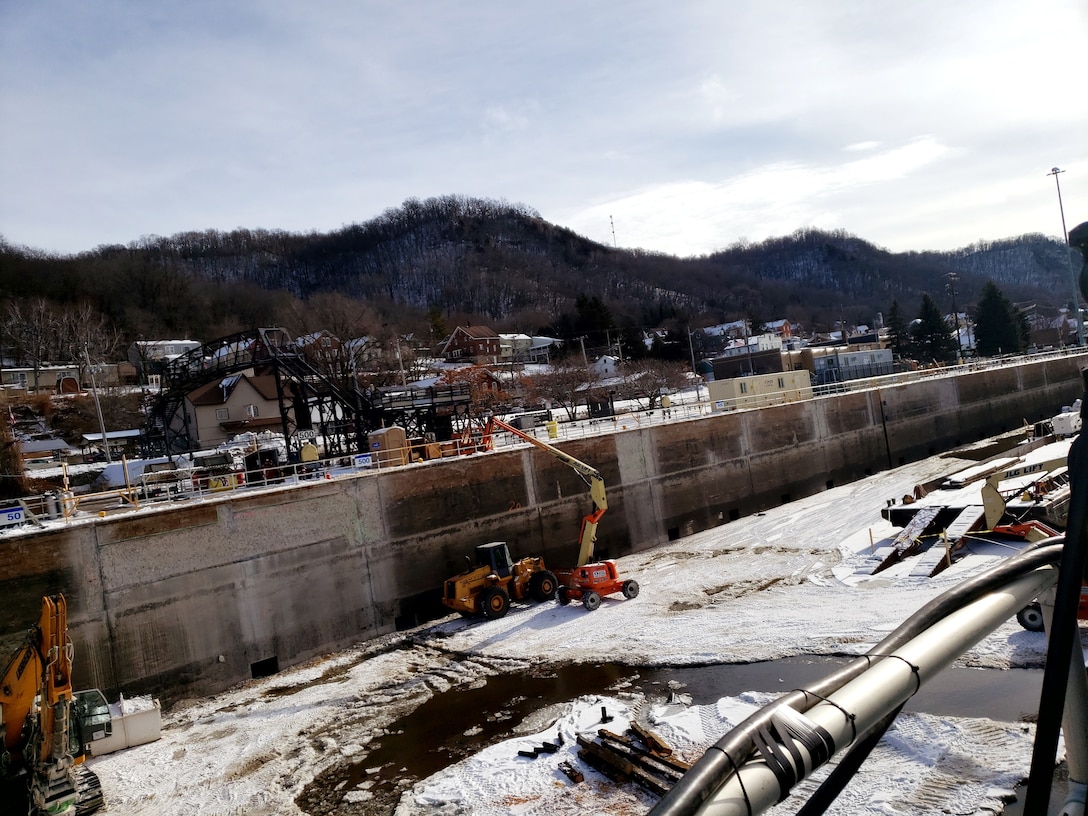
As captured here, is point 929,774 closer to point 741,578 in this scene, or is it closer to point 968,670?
point 968,670

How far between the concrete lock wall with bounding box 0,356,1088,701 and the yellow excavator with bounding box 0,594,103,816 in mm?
4802

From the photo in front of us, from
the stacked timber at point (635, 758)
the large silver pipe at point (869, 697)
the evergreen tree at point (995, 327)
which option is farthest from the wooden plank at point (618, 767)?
the evergreen tree at point (995, 327)

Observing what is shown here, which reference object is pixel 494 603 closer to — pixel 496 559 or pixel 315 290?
pixel 496 559

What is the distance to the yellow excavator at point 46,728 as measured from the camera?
11.9m

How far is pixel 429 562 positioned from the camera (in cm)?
2319

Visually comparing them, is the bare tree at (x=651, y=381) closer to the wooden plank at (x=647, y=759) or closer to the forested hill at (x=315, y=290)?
the forested hill at (x=315, y=290)

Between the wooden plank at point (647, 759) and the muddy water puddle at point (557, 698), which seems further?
the muddy water puddle at point (557, 698)

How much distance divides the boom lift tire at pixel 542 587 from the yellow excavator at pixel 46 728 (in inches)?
458

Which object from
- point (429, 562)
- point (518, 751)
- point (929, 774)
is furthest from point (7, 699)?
point (929, 774)

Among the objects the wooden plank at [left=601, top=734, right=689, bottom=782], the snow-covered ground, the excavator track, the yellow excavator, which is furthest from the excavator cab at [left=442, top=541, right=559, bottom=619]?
the yellow excavator

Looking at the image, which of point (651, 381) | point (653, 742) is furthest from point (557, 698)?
point (651, 381)

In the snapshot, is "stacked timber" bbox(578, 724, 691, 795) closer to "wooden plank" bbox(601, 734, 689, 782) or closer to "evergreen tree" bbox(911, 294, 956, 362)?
"wooden plank" bbox(601, 734, 689, 782)

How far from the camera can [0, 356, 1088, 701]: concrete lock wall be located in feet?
57.8

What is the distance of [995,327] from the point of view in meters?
83.9
